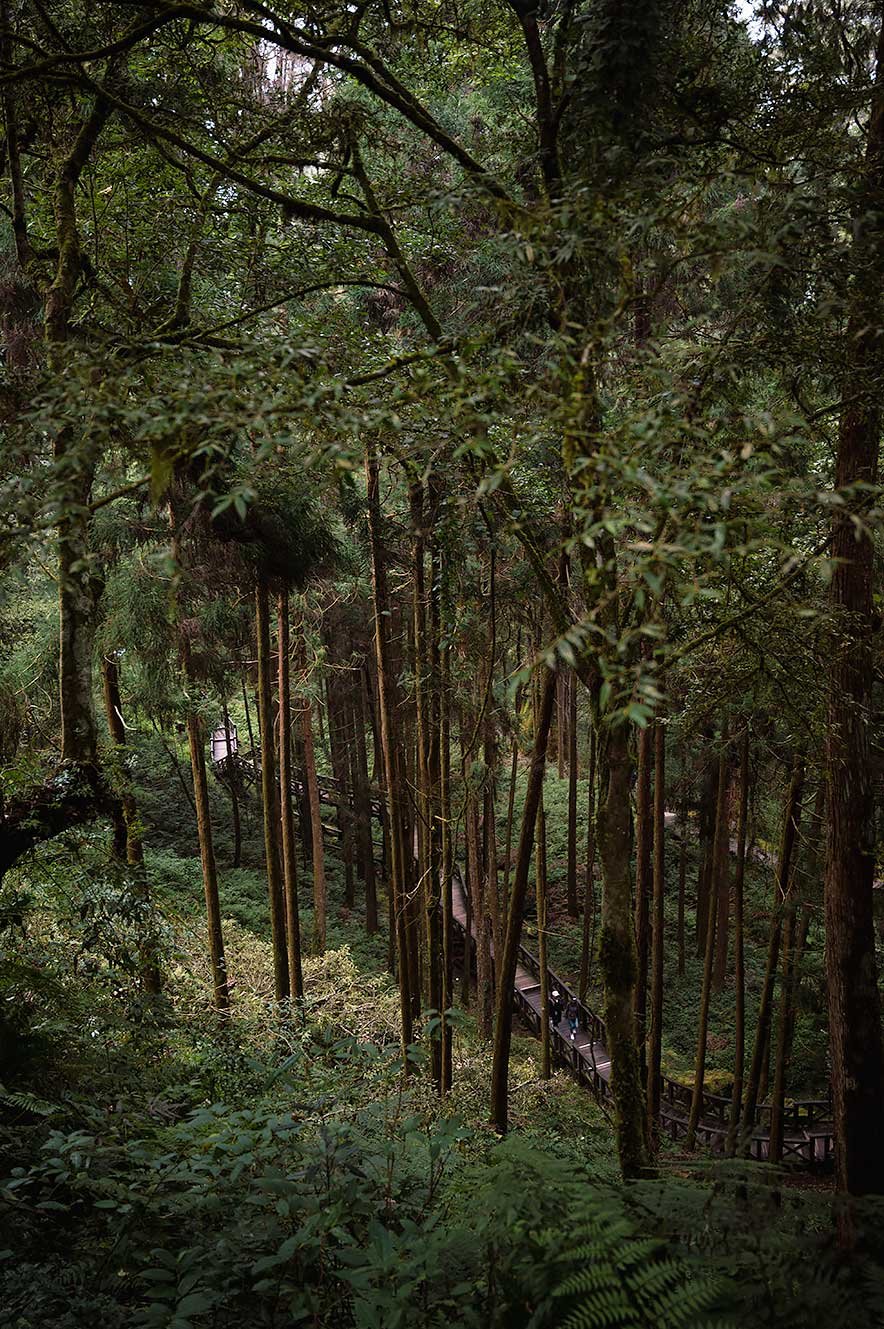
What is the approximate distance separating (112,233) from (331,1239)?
6107mm

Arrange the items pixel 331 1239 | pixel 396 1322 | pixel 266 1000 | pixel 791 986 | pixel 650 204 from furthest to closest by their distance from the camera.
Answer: pixel 266 1000, pixel 791 986, pixel 331 1239, pixel 650 204, pixel 396 1322

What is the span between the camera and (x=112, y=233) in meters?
5.61

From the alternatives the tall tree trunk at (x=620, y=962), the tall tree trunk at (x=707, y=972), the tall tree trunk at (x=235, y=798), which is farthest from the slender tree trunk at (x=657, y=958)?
the tall tree trunk at (x=235, y=798)

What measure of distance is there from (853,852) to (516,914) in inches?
107

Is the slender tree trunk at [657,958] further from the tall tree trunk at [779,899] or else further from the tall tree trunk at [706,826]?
the tall tree trunk at [706,826]

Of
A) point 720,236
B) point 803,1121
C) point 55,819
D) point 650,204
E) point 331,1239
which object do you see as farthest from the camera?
point 803,1121

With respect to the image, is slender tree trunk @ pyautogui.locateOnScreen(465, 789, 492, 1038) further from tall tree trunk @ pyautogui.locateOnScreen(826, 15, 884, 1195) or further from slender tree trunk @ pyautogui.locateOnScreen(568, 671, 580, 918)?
tall tree trunk @ pyautogui.locateOnScreen(826, 15, 884, 1195)

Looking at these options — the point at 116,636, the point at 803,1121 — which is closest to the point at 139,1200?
the point at 116,636

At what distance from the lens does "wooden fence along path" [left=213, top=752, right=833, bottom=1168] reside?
1152 cm

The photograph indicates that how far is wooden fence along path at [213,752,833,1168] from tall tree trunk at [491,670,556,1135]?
410 cm

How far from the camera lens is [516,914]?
6559 millimetres

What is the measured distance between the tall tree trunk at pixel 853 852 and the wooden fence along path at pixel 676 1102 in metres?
5.93

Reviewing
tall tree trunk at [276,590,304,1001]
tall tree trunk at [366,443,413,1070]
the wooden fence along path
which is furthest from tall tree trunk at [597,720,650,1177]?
tall tree trunk at [276,590,304,1001]

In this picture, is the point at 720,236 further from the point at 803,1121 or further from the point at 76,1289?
the point at 803,1121
